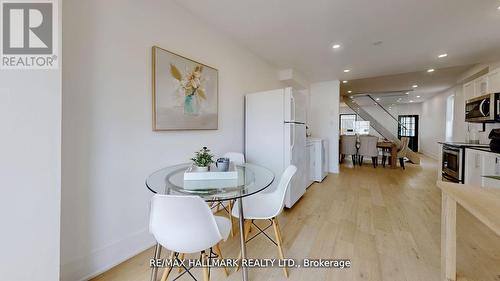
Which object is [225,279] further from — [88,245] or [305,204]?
[305,204]

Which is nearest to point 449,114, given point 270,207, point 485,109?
point 485,109

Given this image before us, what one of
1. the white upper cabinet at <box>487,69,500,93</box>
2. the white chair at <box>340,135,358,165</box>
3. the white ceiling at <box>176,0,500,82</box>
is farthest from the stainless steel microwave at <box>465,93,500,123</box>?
the white chair at <box>340,135,358,165</box>

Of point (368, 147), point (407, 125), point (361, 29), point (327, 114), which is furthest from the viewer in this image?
point (407, 125)

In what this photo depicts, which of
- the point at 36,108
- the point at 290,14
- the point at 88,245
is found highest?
the point at 290,14

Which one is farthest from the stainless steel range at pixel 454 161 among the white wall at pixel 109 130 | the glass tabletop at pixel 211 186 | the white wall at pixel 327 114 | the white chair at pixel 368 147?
the white wall at pixel 109 130

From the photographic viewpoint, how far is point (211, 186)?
1.35 metres

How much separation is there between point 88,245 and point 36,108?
1.06 meters

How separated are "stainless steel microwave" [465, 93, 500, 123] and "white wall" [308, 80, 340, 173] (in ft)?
7.74

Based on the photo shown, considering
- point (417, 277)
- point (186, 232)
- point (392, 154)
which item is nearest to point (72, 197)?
point (186, 232)

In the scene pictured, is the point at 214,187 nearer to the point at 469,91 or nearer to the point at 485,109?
the point at 485,109

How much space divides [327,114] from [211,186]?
185 inches

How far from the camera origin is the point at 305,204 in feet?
9.79

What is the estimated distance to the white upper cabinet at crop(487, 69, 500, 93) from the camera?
2.95 m

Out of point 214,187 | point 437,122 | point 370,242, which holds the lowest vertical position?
point 370,242
